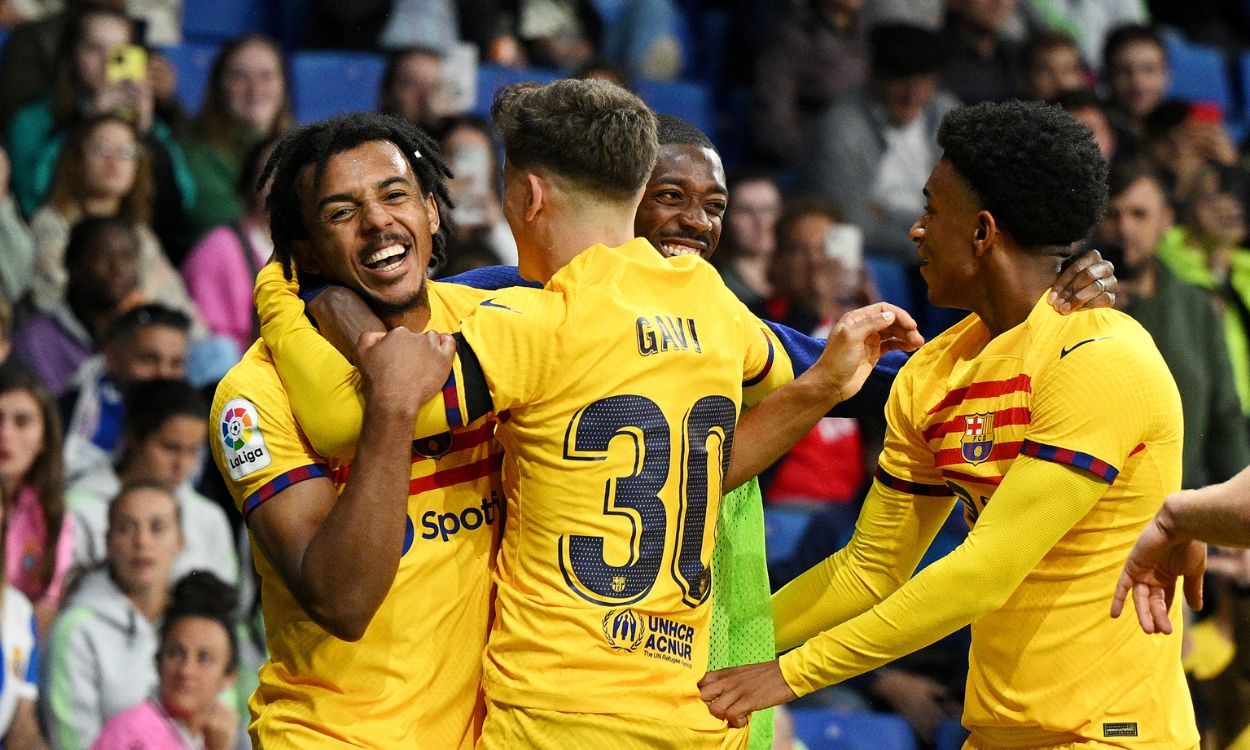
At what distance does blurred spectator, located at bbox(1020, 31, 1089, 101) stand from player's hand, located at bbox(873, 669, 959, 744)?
A: 3.67 metres

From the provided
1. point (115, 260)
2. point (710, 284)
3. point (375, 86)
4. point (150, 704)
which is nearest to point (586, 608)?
point (710, 284)

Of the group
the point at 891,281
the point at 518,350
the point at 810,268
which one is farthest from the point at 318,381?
the point at 891,281

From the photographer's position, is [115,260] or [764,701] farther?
[115,260]

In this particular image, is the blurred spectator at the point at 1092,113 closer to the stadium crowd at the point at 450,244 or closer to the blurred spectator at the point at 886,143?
the stadium crowd at the point at 450,244

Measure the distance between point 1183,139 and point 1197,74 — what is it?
1544 millimetres

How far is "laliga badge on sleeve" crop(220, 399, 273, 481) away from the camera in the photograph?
2.98 metres

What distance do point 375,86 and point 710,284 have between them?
503 cm

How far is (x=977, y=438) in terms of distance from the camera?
317cm

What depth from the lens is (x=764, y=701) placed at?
9.76 ft

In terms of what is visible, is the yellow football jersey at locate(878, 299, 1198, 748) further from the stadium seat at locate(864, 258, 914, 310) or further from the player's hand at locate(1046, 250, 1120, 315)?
the stadium seat at locate(864, 258, 914, 310)

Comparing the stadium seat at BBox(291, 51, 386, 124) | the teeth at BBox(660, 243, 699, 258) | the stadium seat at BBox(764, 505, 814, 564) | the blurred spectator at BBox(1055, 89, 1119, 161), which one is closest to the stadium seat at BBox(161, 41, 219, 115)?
the stadium seat at BBox(291, 51, 386, 124)

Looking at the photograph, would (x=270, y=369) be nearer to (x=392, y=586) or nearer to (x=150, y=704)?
(x=392, y=586)

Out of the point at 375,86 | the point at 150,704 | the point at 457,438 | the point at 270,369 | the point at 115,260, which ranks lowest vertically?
the point at 150,704

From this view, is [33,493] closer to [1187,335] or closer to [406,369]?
[406,369]
